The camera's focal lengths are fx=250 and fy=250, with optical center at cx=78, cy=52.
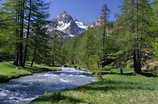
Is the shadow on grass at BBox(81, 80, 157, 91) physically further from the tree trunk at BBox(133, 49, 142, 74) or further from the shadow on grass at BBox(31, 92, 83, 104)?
the tree trunk at BBox(133, 49, 142, 74)

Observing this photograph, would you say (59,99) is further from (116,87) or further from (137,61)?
(137,61)

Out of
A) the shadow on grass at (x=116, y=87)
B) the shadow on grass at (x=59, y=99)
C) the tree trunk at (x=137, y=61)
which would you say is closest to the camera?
the shadow on grass at (x=59, y=99)

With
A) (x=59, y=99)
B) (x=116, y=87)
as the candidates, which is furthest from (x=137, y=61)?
(x=59, y=99)

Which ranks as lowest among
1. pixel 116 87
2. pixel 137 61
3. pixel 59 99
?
pixel 59 99

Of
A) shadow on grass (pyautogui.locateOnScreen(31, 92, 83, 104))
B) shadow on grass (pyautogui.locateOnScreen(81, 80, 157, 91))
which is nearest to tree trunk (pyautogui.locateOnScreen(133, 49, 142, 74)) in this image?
shadow on grass (pyautogui.locateOnScreen(81, 80, 157, 91))

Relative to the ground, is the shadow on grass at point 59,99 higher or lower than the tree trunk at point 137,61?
lower

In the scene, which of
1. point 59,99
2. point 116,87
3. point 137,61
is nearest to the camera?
point 59,99

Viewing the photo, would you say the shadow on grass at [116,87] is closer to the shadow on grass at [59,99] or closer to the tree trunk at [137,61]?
the shadow on grass at [59,99]

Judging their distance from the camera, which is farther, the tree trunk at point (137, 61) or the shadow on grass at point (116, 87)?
the tree trunk at point (137, 61)

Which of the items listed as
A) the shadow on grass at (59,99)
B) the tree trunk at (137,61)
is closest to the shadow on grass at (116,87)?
the shadow on grass at (59,99)

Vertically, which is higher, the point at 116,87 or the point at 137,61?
the point at 137,61

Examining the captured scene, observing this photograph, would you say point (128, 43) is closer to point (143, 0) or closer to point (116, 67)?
point (143, 0)

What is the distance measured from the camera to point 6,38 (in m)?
26.2

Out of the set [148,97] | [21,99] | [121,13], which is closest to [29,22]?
[121,13]
